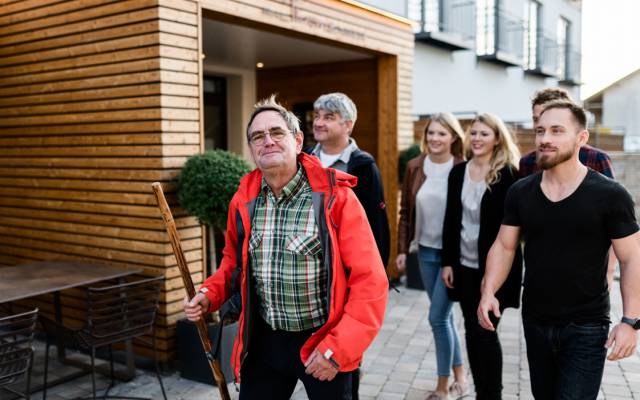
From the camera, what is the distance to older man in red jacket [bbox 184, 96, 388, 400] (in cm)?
234

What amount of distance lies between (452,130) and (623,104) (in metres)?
35.9

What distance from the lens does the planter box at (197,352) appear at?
4.73m

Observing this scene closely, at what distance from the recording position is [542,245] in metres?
2.81

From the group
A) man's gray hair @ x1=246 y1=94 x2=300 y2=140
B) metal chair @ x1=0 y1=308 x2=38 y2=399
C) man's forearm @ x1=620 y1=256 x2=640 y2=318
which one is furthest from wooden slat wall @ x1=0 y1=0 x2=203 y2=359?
man's forearm @ x1=620 y1=256 x2=640 y2=318

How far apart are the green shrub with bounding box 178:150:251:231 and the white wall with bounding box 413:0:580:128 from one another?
6310 mm

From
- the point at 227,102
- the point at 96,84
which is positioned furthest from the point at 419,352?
the point at 227,102

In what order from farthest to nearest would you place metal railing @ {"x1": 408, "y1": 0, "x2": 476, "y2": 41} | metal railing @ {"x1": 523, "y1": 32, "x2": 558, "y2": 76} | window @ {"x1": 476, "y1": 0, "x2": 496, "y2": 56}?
metal railing @ {"x1": 523, "y1": 32, "x2": 558, "y2": 76} < window @ {"x1": 476, "y1": 0, "x2": 496, "y2": 56} < metal railing @ {"x1": 408, "y1": 0, "x2": 476, "y2": 41}

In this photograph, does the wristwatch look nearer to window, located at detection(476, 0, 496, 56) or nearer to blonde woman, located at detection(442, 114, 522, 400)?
blonde woman, located at detection(442, 114, 522, 400)

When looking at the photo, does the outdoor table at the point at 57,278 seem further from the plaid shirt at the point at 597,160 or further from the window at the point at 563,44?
the window at the point at 563,44

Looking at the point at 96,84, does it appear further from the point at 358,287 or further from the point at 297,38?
the point at 358,287

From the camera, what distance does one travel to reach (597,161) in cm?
372

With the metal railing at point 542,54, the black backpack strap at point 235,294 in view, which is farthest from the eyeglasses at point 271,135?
the metal railing at point 542,54

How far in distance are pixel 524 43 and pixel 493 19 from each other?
88.0 inches

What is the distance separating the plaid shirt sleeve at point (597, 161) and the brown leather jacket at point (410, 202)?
104 cm
